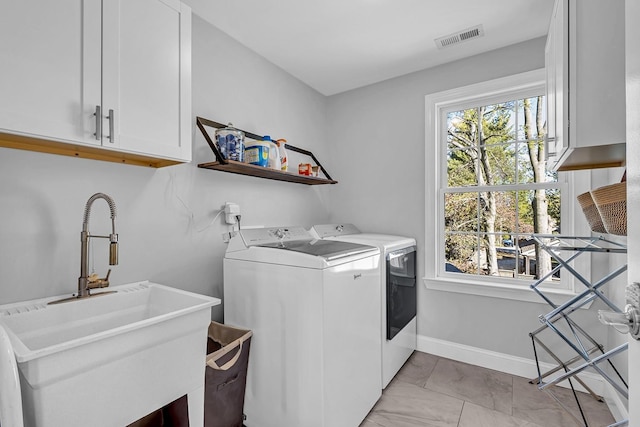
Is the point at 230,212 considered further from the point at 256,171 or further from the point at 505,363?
the point at 505,363

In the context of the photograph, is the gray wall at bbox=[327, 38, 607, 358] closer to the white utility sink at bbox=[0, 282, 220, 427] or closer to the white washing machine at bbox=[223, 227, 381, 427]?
the white washing machine at bbox=[223, 227, 381, 427]

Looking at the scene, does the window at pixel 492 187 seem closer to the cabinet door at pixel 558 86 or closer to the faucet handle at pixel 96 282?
the cabinet door at pixel 558 86

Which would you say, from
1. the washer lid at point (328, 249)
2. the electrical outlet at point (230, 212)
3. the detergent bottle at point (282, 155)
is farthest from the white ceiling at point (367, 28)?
the washer lid at point (328, 249)

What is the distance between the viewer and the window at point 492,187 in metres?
2.31

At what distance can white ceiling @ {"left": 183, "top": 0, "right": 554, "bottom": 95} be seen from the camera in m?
1.88

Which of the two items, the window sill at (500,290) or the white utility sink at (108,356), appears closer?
the white utility sink at (108,356)

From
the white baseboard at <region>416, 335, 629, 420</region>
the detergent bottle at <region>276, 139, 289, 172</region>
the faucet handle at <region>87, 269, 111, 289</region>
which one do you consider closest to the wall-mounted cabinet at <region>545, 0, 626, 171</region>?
the white baseboard at <region>416, 335, 629, 420</region>

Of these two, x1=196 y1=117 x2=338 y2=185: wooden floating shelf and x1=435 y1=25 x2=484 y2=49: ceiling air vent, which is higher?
x1=435 y1=25 x2=484 y2=49: ceiling air vent

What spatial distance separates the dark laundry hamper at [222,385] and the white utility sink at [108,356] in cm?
20

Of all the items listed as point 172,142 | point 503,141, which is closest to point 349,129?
point 503,141

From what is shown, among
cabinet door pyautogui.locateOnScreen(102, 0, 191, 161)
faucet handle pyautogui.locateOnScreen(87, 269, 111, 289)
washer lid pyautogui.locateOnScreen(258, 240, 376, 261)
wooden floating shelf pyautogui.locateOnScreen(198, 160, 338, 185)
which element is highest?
cabinet door pyautogui.locateOnScreen(102, 0, 191, 161)

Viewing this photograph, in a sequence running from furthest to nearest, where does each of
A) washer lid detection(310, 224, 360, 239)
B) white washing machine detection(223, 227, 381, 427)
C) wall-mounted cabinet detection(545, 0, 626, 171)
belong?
washer lid detection(310, 224, 360, 239) → white washing machine detection(223, 227, 381, 427) → wall-mounted cabinet detection(545, 0, 626, 171)

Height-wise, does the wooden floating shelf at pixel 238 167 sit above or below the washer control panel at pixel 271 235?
above

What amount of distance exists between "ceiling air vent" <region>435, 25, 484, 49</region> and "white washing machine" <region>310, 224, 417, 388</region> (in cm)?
152
